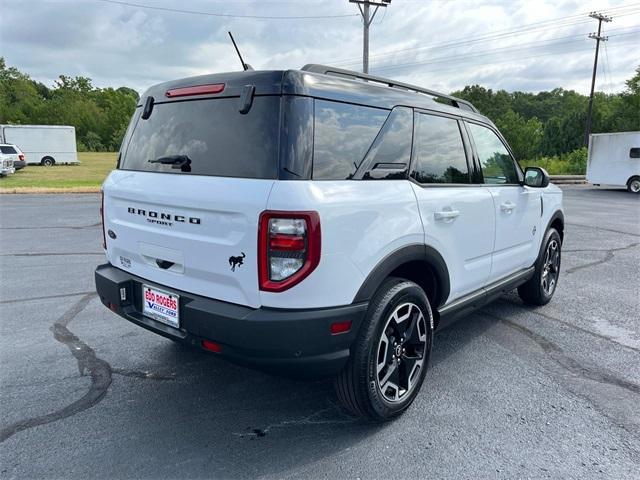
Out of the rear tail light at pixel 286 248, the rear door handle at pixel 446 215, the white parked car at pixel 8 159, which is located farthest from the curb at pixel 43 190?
the rear tail light at pixel 286 248

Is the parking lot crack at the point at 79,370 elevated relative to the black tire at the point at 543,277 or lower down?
lower down

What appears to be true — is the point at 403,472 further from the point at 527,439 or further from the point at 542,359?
the point at 542,359

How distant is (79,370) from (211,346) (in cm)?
158

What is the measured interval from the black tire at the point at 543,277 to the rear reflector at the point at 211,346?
11.7 feet

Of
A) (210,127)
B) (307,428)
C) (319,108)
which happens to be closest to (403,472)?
(307,428)

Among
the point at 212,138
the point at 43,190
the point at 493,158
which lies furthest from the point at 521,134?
the point at 212,138

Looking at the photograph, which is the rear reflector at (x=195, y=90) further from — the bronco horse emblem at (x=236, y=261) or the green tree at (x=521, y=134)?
the green tree at (x=521, y=134)

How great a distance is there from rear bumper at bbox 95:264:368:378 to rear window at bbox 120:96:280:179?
2.30ft

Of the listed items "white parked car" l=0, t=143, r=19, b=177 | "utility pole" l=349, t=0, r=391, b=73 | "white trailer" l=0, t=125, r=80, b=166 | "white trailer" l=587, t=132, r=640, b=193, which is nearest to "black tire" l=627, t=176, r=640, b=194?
"white trailer" l=587, t=132, r=640, b=193

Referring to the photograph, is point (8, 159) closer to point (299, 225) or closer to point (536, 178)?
point (536, 178)

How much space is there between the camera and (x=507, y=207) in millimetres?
3947

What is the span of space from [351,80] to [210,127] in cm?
88

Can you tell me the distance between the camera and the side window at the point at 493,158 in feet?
12.7

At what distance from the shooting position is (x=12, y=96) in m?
76.9
